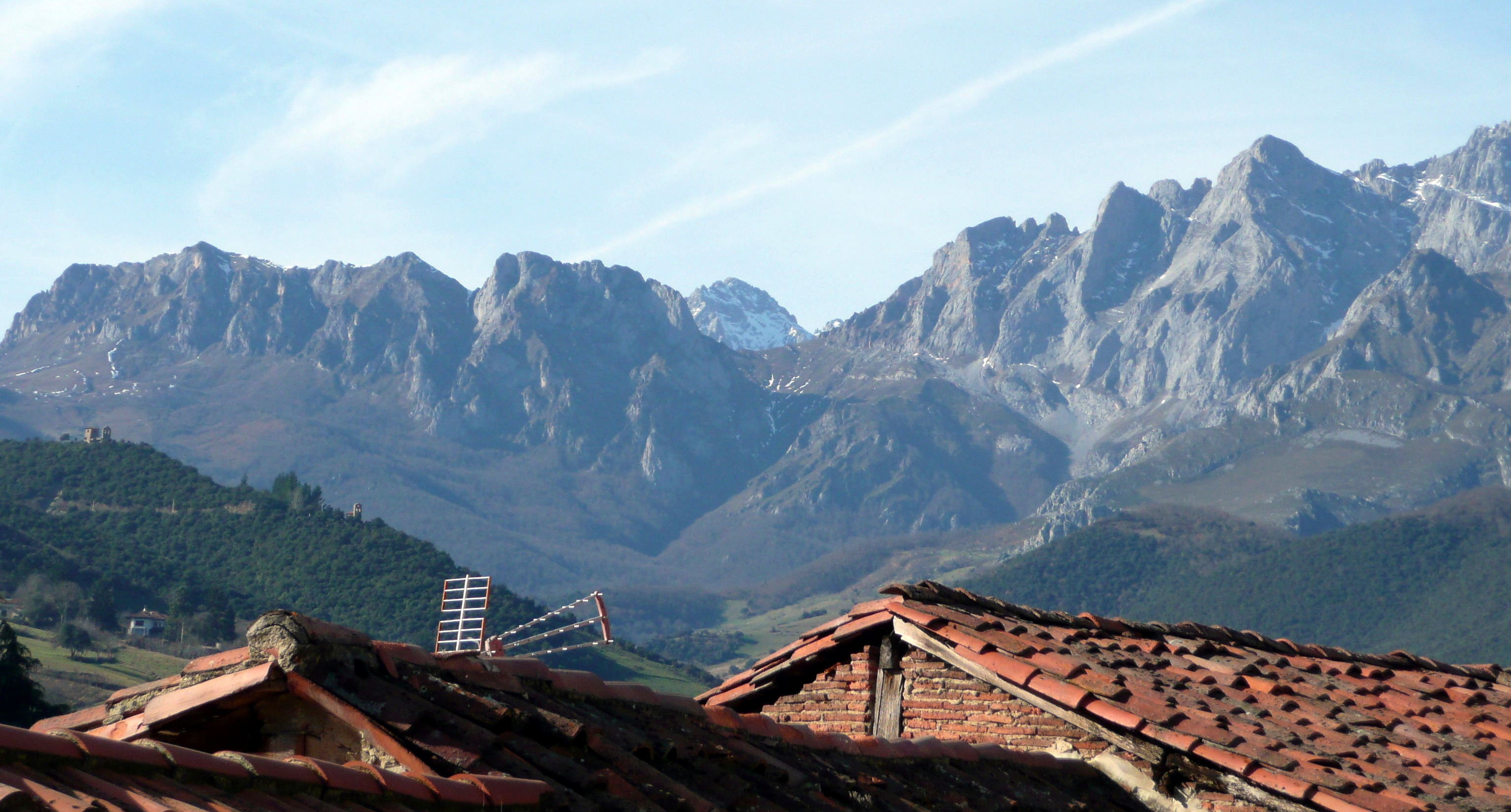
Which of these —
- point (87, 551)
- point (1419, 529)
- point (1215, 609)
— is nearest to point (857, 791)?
point (87, 551)

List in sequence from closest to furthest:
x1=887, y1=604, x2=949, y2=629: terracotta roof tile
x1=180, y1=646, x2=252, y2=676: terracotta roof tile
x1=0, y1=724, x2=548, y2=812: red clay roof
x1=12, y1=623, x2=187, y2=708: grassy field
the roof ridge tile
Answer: x1=0, y1=724, x2=548, y2=812: red clay roof → x1=180, y1=646, x2=252, y2=676: terracotta roof tile → x1=887, y1=604, x2=949, y2=629: terracotta roof tile → the roof ridge tile → x1=12, y1=623, x2=187, y2=708: grassy field

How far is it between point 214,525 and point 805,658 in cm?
11258

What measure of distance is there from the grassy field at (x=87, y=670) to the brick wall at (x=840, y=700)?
4623cm

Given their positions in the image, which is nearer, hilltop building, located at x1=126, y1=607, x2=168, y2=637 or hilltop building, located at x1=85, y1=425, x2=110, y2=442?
hilltop building, located at x1=126, y1=607, x2=168, y2=637

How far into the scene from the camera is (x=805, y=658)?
35.2ft

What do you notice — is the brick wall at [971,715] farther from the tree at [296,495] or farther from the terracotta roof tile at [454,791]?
the tree at [296,495]

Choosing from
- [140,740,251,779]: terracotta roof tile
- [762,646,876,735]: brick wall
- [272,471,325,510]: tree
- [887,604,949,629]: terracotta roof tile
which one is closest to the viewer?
[140,740,251,779]: terracotta roof tile

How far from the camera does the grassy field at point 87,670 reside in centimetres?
5616

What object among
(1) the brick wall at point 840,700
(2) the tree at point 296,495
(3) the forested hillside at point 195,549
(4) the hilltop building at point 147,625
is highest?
(1) the brick wall at point 840,700

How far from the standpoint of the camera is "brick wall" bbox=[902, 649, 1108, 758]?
374 inches

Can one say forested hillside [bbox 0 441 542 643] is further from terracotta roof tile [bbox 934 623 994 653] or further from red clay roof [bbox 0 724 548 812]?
red clay roof [bbox 0 724 548 812]

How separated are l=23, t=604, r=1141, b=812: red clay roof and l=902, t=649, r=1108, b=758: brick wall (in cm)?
183

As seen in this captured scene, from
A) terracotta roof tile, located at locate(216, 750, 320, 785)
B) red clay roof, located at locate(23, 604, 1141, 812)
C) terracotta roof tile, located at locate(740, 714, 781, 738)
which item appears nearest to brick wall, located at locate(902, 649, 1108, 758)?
red clay roof, located at locate(23, 604, 1141, 812)

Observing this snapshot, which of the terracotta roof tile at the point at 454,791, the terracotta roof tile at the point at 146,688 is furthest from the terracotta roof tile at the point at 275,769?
the terracotta roof tile at the point at 146,688
